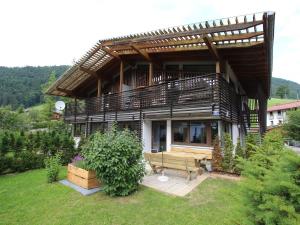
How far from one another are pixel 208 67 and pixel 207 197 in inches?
288

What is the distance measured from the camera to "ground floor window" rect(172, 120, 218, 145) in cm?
913

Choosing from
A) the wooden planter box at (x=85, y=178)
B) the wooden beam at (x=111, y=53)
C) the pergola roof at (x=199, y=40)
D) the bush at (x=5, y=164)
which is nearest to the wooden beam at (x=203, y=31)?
the pergola roof at (x=199, y=40)

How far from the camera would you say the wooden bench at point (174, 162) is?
22.7 ft

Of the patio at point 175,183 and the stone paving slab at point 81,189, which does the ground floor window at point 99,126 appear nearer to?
the stone paving slab at point 81,189

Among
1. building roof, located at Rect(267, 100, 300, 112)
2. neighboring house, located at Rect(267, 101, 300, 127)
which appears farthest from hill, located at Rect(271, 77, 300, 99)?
building roof, located at Rect(267, 100, 300, 112)

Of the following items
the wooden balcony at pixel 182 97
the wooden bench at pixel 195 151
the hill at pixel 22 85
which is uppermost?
the hill at pixel 22 85

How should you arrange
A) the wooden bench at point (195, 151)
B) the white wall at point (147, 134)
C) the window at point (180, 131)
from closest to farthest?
the wooden bench at point (195, 151), the window at point (180, 131), the white wall at point (147, 134)

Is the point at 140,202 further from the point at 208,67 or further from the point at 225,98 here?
the point at 208,67

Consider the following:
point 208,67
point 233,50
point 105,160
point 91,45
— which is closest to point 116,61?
point 91,45

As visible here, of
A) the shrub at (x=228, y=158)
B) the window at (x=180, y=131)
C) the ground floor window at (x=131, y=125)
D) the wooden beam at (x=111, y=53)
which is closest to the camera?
the shrub at (x=228, y=158)

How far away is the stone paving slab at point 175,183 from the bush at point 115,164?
0.84 m

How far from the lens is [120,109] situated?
40.3 feet

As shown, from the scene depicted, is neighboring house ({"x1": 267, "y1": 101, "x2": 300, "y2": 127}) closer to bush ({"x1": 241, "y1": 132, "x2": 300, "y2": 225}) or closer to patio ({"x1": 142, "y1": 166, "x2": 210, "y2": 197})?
patio ({"x1": 142, "y1": 166, "x2": 210, "y2": 197})

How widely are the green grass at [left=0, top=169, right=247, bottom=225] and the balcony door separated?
197 inches
